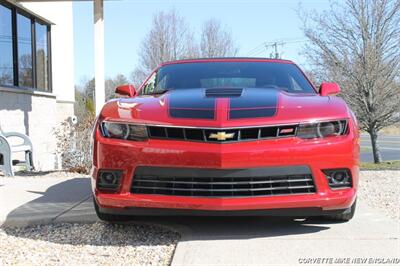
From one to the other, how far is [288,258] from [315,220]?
102cm

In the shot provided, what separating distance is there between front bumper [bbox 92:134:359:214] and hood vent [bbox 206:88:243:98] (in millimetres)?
590

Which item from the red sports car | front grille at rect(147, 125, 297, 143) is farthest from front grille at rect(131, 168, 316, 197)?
front grille at rect(147, 125, 297, 143)

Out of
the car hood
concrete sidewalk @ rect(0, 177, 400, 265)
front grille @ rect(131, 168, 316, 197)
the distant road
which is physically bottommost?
the distant road

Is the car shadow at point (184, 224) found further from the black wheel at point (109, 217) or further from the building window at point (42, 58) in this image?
the building window at point (42, 58)

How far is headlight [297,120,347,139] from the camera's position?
3.47 meters

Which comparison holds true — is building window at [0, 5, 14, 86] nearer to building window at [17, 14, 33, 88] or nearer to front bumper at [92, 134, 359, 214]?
building window at [17, 14, 33, 88]

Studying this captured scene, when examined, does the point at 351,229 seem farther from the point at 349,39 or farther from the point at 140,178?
the point at 349,39

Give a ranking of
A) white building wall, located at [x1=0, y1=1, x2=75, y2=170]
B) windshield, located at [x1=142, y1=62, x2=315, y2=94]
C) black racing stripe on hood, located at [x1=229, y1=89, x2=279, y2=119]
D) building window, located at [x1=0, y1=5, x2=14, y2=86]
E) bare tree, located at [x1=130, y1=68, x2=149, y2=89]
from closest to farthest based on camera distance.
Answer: black racing stripe on hood, located at [x1=229, y1=89, x2=279, y2=119], windshield, located at [x1=142, y1=62, x2=315, y2=94], building window, located at [x1=0, y1=5, x2=14, y2=86], white building wall, located at [x1=0, y1=1, x2=75, y2=170], bare tree, located at [x1=130, y1=68, x2=149, y2=89]

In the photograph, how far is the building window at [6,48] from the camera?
1020cm

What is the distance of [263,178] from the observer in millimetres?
3438

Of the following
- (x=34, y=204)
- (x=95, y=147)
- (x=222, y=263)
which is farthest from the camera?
(x=34, y=204)

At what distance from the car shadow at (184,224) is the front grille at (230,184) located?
0.41 metres

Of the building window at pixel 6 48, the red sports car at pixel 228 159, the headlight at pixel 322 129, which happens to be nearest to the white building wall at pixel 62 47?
the building window at pixel 6 48

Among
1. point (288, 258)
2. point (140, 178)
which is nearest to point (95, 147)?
point (140, 178)
